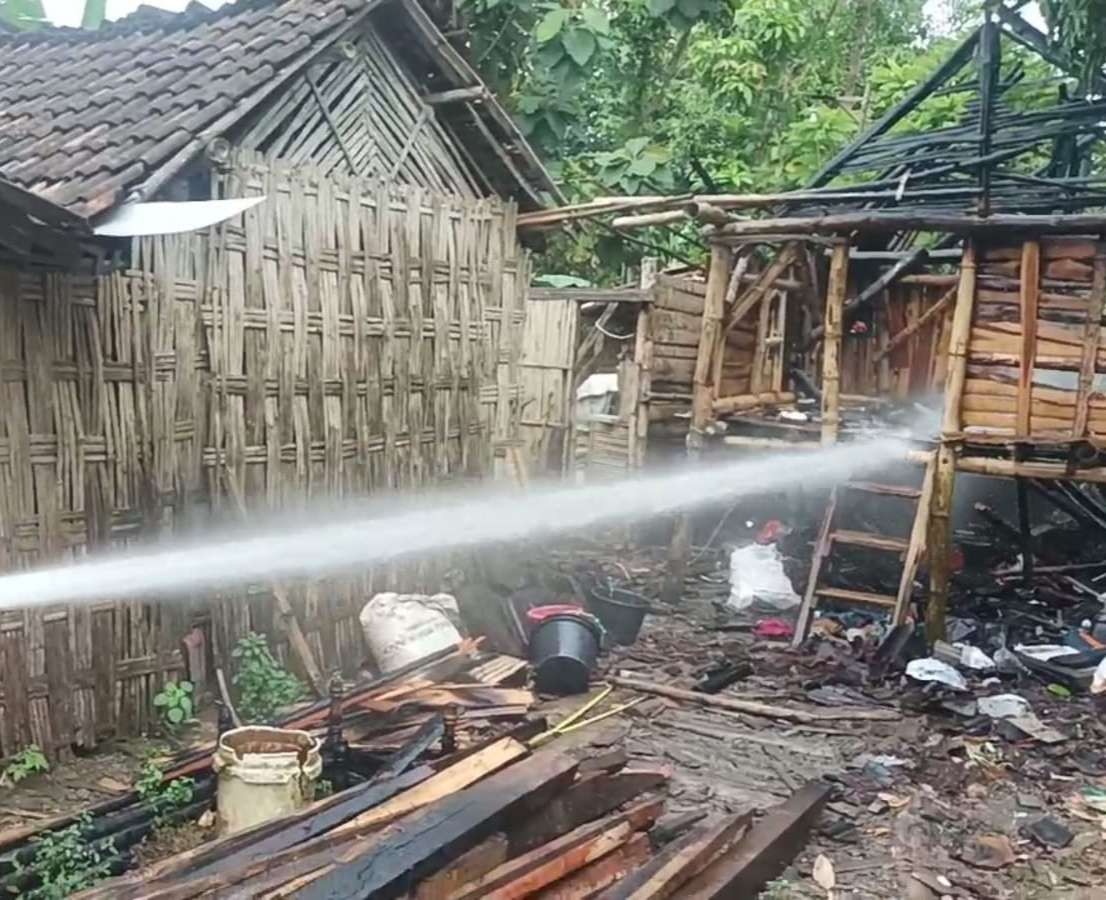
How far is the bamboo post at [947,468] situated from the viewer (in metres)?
10.0

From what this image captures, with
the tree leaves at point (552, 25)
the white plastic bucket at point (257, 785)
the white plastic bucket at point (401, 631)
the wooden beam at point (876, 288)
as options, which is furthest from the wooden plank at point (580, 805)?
the wooden beam at point (876, 288)

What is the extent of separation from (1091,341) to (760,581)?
4130mm

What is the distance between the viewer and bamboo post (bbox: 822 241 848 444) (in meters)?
10.7

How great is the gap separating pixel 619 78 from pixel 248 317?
11.7 metres

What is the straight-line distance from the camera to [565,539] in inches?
547

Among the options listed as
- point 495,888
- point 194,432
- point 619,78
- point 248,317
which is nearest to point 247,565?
point 194,432

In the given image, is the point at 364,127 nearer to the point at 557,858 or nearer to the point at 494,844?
the point at 494,844

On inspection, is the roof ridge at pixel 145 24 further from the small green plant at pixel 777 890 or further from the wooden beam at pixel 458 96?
the small green plant at pixel 777 890

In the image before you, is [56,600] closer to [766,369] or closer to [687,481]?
[687,481]

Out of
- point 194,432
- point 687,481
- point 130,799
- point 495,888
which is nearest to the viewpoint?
point 495,888

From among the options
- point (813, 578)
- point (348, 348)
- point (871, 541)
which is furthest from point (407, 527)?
point (871, 541)

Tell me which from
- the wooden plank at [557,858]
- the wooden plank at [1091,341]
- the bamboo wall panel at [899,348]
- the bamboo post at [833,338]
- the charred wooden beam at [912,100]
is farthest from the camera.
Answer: the bamboo wall panel at [899,348]

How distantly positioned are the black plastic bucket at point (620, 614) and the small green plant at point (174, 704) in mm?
4039

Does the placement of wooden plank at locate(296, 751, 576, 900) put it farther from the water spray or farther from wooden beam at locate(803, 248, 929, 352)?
wooden beam at locate(803, 248, 929, 352)
